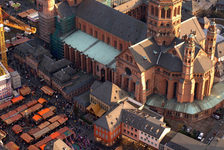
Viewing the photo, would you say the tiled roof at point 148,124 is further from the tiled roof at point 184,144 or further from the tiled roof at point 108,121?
the tiled roof at point 184,144

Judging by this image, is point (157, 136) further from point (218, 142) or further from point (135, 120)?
point (218, 142)

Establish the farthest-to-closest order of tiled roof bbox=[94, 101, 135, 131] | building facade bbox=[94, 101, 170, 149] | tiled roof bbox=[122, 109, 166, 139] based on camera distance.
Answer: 1. tiled roof bbox=[94, 101, 135, 131]
2. building facade bbox=[94, 101, 170, 149]
3. tiled roof bbox=[122, 109, 166, 139]

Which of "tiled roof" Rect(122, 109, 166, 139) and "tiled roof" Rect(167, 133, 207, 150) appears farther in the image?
"tiled roof" Rect(122, 109, 166, 139)

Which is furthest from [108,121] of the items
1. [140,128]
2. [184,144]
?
[184,144]

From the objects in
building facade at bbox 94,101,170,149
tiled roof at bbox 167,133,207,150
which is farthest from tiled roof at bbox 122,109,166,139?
tiled roof at bbox 167,133,207,150

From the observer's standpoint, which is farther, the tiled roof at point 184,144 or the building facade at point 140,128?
the building facade at point 140,128

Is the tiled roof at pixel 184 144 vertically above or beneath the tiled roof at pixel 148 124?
beneath

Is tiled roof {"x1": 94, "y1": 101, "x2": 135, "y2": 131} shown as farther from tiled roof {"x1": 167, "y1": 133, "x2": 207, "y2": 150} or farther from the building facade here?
tiled roof {"x1": 167, "y1": 133, "x2": 207, "y2": 150}

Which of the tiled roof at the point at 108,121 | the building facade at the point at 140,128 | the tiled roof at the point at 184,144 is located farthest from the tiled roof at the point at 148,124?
the tiled roof at the point at 184,144

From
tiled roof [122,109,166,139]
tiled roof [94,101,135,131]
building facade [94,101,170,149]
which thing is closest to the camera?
→ tiled roof [122,109,166,139]

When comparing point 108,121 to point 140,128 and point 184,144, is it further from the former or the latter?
point 184,144

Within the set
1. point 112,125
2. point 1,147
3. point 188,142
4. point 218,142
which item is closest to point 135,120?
point 112,125
